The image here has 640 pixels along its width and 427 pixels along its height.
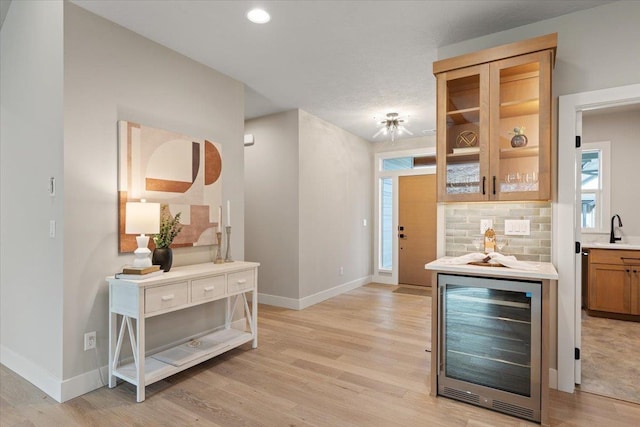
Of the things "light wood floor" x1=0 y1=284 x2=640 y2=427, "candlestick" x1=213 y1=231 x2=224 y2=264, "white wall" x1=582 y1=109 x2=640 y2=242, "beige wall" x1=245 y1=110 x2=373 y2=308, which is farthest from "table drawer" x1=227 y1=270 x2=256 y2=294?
"white wall" x1=582 y1=109 x2=640 y2=242

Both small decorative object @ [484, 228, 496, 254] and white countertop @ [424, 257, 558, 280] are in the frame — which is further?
small decorative object @ [484, 228, 496, 254]

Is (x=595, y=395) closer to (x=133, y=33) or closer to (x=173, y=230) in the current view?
(x=173, y=230)

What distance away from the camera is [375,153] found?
21.8ft

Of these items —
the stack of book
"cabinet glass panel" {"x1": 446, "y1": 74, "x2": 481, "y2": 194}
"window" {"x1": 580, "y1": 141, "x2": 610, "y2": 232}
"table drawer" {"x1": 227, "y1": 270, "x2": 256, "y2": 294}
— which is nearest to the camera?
the stack of book

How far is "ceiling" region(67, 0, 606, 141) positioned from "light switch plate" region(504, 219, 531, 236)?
154cm

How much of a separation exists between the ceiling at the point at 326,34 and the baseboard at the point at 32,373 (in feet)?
8.84

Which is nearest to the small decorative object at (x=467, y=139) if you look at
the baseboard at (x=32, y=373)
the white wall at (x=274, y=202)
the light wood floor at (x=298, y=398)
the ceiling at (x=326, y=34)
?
the ceiling at (x=326, y=34)

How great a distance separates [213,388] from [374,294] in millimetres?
3491

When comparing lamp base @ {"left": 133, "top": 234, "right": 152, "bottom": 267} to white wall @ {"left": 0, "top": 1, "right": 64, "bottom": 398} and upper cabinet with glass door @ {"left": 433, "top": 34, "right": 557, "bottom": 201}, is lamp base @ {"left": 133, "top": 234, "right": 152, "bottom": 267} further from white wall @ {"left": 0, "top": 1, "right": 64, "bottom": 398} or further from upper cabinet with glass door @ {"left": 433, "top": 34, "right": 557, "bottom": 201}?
upper cabinet with glass door @ {"left": 433, "top": 34, "right": 557, "bottom": 201}

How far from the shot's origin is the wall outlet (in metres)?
2.81

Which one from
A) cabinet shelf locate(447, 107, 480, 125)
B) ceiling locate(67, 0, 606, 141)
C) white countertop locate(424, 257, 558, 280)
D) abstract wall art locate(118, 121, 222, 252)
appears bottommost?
white countertop locate(424, 257, 558, 280)

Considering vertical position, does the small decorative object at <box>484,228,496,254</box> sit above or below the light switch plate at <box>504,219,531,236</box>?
below

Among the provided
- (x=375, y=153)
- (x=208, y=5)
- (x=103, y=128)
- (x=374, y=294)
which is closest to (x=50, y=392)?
(x=103, y=128)

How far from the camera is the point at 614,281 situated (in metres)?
4.16
